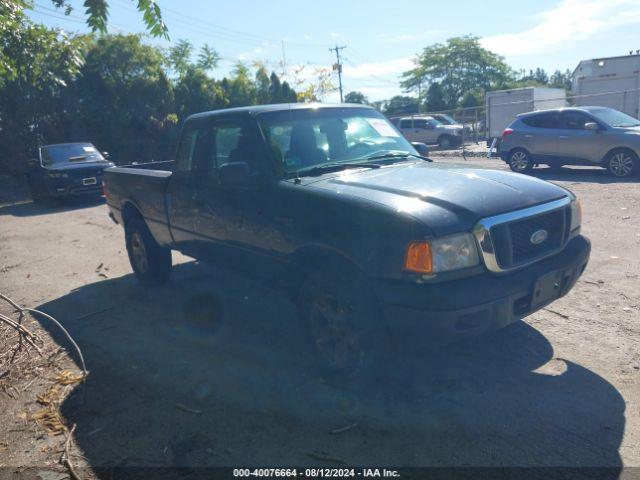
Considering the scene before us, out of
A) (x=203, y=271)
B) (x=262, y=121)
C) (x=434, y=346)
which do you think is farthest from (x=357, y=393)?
(x=203, y=271)

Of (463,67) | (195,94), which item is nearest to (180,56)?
(195,94)

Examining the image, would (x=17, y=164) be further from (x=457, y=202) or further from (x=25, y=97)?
(x=457, y=202)

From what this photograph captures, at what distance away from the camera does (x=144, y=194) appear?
614 centimetres


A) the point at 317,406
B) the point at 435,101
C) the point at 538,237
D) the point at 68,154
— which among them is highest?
the point at 435,101

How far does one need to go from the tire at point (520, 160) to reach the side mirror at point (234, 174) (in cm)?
1182

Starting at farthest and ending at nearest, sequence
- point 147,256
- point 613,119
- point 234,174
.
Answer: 1. point 613,119
2. point 147,256
3. point 234,174

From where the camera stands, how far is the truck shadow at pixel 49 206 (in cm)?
1444

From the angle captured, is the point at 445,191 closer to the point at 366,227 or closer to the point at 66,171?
the point at 366,227

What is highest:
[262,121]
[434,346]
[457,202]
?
[262,121]

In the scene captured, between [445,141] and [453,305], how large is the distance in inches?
988

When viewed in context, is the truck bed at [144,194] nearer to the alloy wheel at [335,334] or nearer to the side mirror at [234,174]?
the side mirror at [234,174]

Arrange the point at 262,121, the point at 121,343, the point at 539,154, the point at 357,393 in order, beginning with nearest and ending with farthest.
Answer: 1. the point at 357,393
2. the point at 262,121
3. the point at 121,343
4. the point at 539,154

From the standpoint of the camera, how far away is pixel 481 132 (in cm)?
3397

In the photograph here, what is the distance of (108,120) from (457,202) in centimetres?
2228
